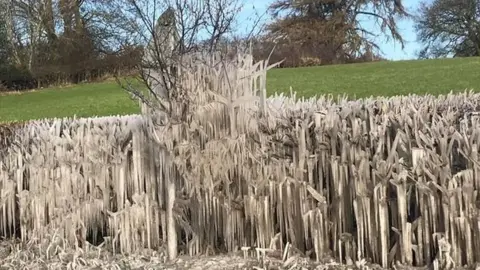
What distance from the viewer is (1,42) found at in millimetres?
41625

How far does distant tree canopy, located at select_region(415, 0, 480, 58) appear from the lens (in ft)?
Result: 170

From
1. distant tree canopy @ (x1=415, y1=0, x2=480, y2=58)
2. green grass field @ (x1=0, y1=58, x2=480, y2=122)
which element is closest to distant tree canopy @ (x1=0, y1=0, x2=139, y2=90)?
green grass field @ (x1=0, y1=58, x2=480, y2=122)

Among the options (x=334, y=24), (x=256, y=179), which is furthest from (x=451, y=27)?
(x=256, y=179)

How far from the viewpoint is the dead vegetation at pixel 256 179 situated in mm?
3930

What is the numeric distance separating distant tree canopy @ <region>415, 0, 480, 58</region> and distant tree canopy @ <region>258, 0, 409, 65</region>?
2.31 meters

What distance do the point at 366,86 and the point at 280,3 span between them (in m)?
36.5

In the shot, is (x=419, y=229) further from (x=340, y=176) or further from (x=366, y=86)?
(x=366, y=86)

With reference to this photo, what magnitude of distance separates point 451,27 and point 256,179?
172 feet

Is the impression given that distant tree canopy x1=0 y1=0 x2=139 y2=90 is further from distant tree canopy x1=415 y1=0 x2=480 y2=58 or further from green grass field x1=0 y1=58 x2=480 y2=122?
distant tree canopy x1=415 y1=0 x2=480 y2=58

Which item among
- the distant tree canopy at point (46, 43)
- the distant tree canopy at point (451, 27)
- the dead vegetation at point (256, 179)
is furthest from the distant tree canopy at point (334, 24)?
Result: the dead vegetation at point (256, 179)

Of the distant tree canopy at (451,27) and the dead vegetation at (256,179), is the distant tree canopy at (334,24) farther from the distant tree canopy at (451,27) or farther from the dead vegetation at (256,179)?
the dead vegetation at (256,179)

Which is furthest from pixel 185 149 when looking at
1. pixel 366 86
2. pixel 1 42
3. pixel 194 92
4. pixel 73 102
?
pixel 1 42

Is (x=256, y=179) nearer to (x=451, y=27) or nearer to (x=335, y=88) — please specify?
(x=335, y=88)

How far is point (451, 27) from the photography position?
52781mm
